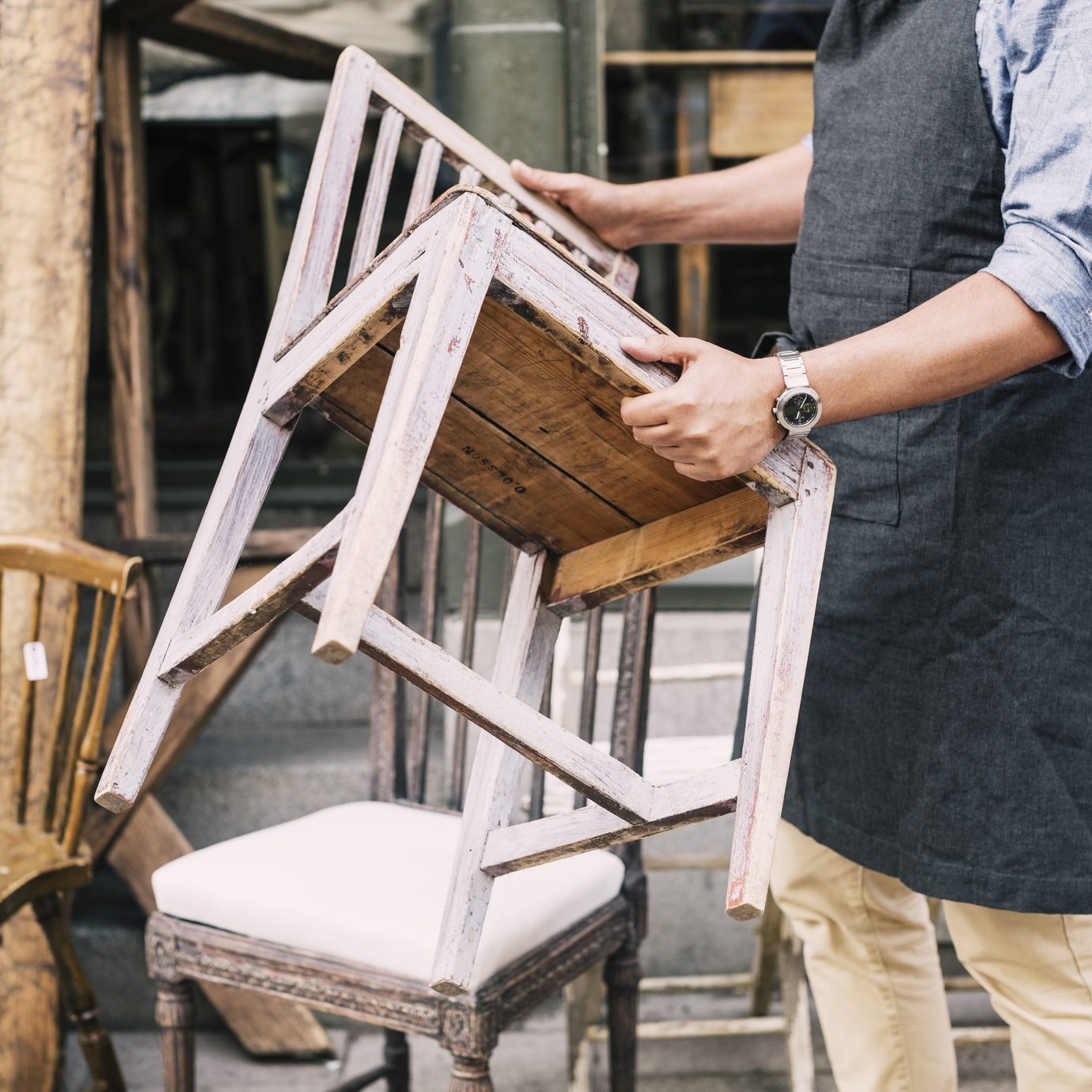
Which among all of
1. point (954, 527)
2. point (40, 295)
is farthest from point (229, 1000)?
point (954, 527)

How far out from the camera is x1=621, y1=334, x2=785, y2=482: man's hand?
37.2 inches

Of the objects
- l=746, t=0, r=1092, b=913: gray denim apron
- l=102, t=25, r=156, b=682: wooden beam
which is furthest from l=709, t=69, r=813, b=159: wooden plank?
l=746, t=0, r=1092, b=913: gray denim apron

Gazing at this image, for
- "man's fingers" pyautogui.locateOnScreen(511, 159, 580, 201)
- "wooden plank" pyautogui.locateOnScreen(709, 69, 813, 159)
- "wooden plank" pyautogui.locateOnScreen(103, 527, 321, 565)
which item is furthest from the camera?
"wooden plank" pyautogui.locateOnScreen(709, 69, 813, 159)

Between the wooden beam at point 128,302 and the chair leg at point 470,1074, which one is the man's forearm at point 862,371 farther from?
the wooden beam at point 128,302

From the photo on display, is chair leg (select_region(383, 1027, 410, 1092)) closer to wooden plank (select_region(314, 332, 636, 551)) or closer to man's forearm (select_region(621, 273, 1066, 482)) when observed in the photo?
wooden plank (select_region(314, 332, 636, 551))

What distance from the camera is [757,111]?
272 cm

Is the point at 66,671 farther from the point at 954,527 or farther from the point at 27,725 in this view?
the point at 954,527

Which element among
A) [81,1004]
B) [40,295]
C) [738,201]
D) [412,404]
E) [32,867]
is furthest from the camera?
[40,295]

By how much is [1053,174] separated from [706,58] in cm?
186

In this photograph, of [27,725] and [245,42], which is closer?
[27,725]

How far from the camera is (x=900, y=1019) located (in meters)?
1.46

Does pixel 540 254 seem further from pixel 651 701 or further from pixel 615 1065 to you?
pixel 651 701

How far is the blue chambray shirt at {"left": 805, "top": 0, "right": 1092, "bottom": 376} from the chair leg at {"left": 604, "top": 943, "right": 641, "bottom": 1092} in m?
1.01

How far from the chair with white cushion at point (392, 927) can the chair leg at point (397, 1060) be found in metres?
0.46
